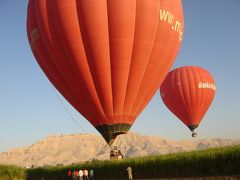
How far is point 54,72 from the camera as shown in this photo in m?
34.1

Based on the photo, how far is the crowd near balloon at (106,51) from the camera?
31.7m

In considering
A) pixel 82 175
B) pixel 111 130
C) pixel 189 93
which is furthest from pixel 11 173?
pixel 189 93

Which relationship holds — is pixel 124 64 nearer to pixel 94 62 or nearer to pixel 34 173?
pixel 94 62

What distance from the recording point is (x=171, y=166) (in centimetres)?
3036

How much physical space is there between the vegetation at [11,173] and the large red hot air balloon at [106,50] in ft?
30.5

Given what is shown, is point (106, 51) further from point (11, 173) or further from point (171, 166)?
point (11, 173)

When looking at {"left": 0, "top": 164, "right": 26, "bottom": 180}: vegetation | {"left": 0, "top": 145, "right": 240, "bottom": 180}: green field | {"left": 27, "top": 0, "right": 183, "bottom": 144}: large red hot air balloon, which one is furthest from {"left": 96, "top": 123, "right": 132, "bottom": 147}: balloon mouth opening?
{"left": 0, "top": 164, "right": 26, "bottom": 180}: vegetation

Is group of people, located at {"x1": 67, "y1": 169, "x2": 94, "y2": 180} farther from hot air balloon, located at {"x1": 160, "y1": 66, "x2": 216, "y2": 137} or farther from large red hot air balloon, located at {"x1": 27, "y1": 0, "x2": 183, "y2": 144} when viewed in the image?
hot air balloon, located at {"x1": 160, "y1": 66, "x2": 216, "y2": 137}

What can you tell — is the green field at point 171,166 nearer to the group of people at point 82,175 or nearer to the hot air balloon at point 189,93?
the group of people at point 82,175

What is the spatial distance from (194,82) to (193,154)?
76.1 feet

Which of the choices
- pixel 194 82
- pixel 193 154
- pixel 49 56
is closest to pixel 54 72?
pixel 49 56

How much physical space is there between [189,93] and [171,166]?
21723 mm

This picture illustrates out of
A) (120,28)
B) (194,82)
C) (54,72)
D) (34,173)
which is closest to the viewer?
(120,28)

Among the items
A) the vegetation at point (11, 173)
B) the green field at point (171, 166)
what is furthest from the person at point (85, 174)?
the vegetation at point (11, 173)
